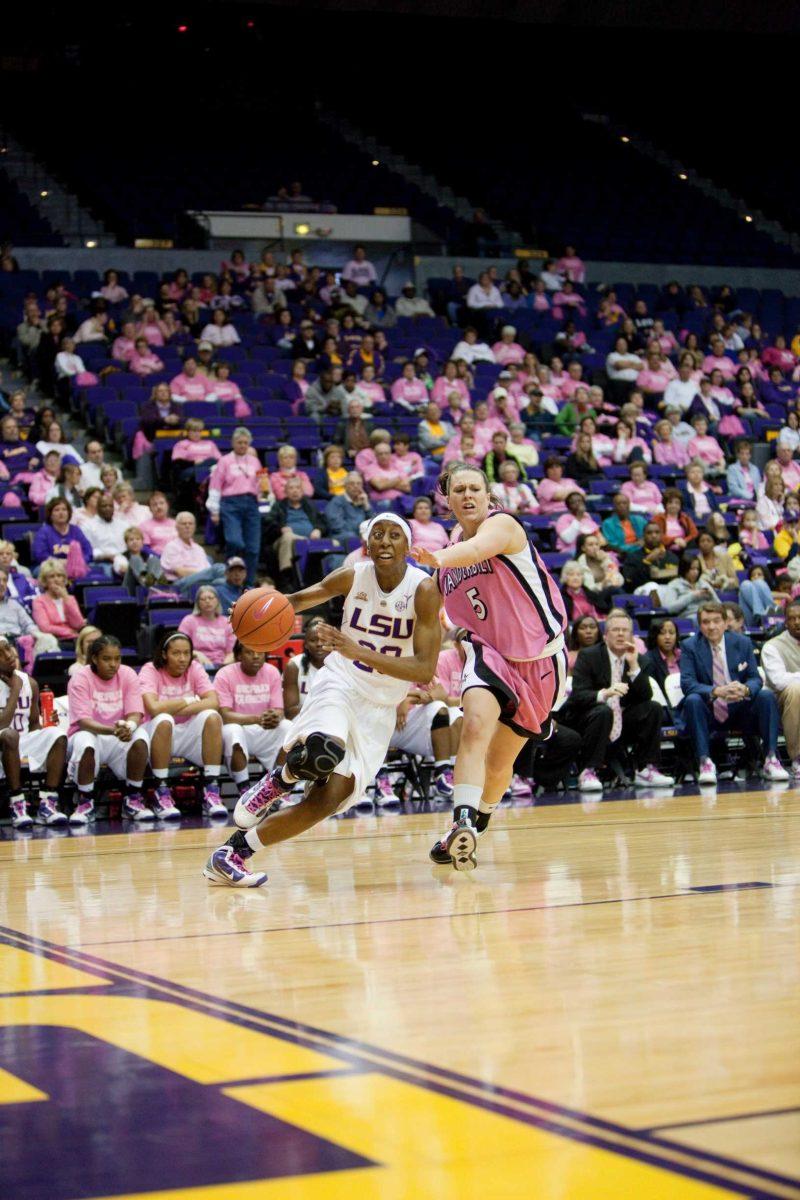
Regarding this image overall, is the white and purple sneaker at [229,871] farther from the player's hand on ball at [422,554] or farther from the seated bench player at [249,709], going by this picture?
the seated bench player at [249,709]

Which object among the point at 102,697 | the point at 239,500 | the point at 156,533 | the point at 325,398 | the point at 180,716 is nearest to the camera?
the point at 102,697

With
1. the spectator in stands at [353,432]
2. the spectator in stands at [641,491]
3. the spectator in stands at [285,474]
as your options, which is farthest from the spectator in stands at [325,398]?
the spectator in stands at [641,491]

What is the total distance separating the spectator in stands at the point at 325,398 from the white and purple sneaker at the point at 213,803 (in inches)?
230

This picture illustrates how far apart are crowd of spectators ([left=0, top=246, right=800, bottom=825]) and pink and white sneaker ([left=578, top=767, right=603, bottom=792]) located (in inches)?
1.2

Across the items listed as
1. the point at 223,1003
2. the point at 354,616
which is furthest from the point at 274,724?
the point at 223,1003

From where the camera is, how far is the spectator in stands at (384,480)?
13.3 m

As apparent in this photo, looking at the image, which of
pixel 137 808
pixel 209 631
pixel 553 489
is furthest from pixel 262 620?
pixel 553 489

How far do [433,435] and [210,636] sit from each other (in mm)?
4724

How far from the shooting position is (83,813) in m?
9.30

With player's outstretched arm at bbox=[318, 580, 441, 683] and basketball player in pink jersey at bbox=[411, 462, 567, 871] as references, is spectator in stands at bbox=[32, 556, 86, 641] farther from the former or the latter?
player's outstretched arm at bbox=[318, 580, 441, 683]

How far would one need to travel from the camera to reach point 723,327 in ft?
63.1

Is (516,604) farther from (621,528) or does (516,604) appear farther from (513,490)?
(621,528)

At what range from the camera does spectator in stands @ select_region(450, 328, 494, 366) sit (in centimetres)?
1691

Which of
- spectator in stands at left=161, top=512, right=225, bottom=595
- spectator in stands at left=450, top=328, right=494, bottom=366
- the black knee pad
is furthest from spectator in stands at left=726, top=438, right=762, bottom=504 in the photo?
the black knee pad
